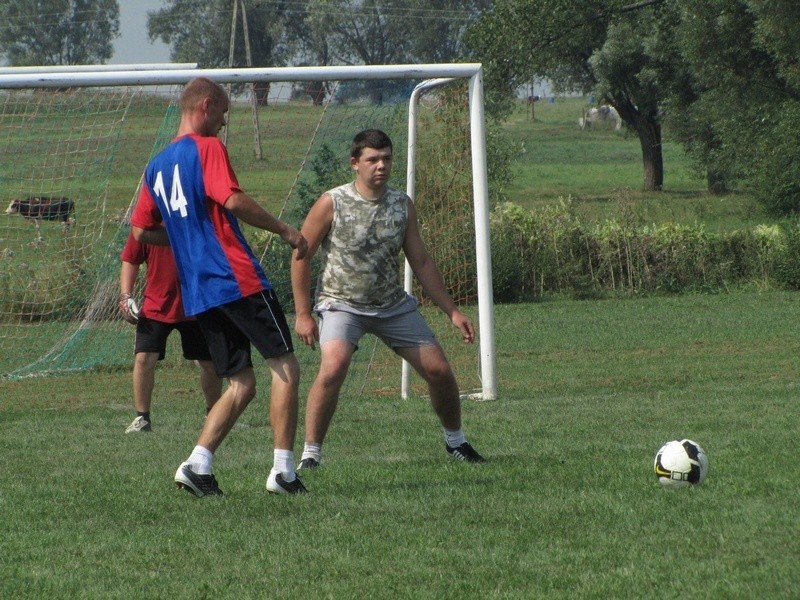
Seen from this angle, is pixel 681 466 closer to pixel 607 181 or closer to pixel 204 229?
pixel 204 229

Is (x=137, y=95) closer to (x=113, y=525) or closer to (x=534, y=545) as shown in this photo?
(x=113, y=525)

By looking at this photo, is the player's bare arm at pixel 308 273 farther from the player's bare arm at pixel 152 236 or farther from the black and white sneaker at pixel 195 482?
the black and white sneaker at pixel 195 482

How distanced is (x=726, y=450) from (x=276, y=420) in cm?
265

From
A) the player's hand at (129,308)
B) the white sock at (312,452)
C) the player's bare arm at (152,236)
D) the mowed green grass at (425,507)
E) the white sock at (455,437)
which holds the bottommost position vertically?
the mowed green grass at (425,507)

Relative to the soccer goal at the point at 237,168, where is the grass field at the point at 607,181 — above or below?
above

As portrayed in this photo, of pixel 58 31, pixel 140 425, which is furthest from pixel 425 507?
pixel 58 31

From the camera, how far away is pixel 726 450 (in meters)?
7.13

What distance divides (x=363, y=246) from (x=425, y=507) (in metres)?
1.66

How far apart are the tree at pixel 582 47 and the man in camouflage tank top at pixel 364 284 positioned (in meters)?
20.4

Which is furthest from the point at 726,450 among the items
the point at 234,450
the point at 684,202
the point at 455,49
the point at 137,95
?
the point at 455,49

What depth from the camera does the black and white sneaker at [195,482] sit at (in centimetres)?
615

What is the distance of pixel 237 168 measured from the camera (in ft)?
49.3

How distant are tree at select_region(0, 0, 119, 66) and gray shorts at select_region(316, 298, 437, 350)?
84257 millimetres

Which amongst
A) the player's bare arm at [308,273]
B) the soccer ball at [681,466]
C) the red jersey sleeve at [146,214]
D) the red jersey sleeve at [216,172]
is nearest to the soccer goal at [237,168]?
the player's bare arm at [308,273]
